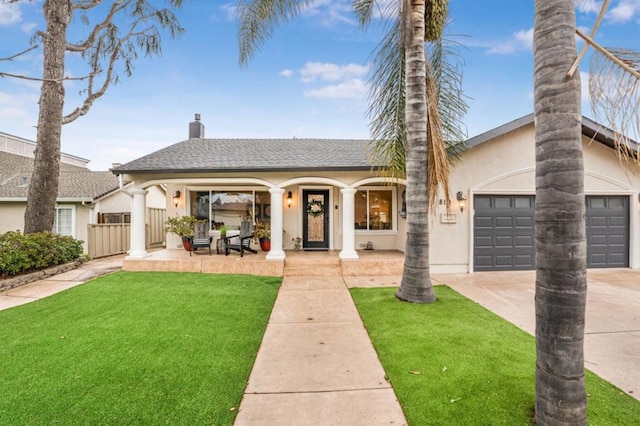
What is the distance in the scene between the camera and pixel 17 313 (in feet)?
17.3

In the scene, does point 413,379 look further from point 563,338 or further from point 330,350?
point 563,338

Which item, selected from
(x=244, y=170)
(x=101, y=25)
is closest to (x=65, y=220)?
(x=101, y=25)

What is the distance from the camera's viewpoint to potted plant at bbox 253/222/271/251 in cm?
1019

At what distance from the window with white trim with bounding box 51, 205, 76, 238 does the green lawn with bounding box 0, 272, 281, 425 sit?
24.1 ft

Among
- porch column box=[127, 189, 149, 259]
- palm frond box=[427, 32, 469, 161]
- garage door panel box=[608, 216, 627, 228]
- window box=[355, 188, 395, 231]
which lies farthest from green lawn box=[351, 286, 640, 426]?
garage door panel box=[608, 216, 627, 228]

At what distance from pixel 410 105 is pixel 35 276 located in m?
9.61

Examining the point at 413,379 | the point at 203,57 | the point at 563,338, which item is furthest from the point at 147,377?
the point at 203,57

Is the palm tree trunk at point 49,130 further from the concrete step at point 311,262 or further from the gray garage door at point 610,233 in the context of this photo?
the gray garage door at point 610,233

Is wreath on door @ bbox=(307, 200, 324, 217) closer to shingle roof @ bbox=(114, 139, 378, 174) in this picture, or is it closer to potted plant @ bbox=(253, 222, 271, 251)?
potted plant @ bbox=(253, 222, 271, 251)

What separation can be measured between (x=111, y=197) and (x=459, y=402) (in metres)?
14.8

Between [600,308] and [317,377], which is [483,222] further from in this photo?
A: [317,377]

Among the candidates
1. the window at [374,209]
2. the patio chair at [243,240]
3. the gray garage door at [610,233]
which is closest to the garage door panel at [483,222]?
the window at [374,209]

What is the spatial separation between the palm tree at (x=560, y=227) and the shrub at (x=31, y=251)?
33.1 ft

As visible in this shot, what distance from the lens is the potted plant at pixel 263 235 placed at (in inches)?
401
